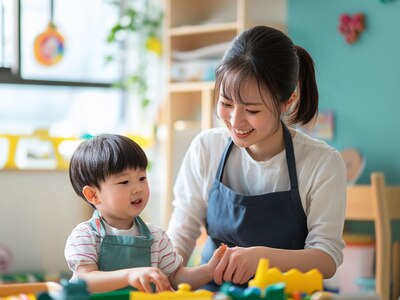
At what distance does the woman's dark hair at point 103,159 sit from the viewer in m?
1.50

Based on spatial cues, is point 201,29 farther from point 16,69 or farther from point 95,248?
point 95,248

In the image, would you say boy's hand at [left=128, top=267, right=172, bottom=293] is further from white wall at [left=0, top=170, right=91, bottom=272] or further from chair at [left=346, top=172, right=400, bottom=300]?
white wall at [left=0, top=170, right=91, bottom=272]

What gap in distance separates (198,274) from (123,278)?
257 mm

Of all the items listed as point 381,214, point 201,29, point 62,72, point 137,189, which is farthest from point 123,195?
point 62,72

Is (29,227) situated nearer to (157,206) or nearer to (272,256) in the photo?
(157,206)

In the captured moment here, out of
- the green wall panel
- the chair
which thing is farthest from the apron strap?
the green wall panel

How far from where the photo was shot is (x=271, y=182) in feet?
5.94

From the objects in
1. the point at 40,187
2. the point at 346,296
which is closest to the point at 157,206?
the point at 40,187

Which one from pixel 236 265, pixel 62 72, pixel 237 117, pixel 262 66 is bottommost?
pixel 236 265

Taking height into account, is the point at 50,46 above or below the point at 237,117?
above

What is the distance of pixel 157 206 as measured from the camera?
434 cm

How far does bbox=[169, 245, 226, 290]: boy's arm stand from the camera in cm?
154

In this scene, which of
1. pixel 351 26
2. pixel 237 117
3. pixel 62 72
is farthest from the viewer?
pixel 62 72

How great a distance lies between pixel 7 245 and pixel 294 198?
7.96ft
